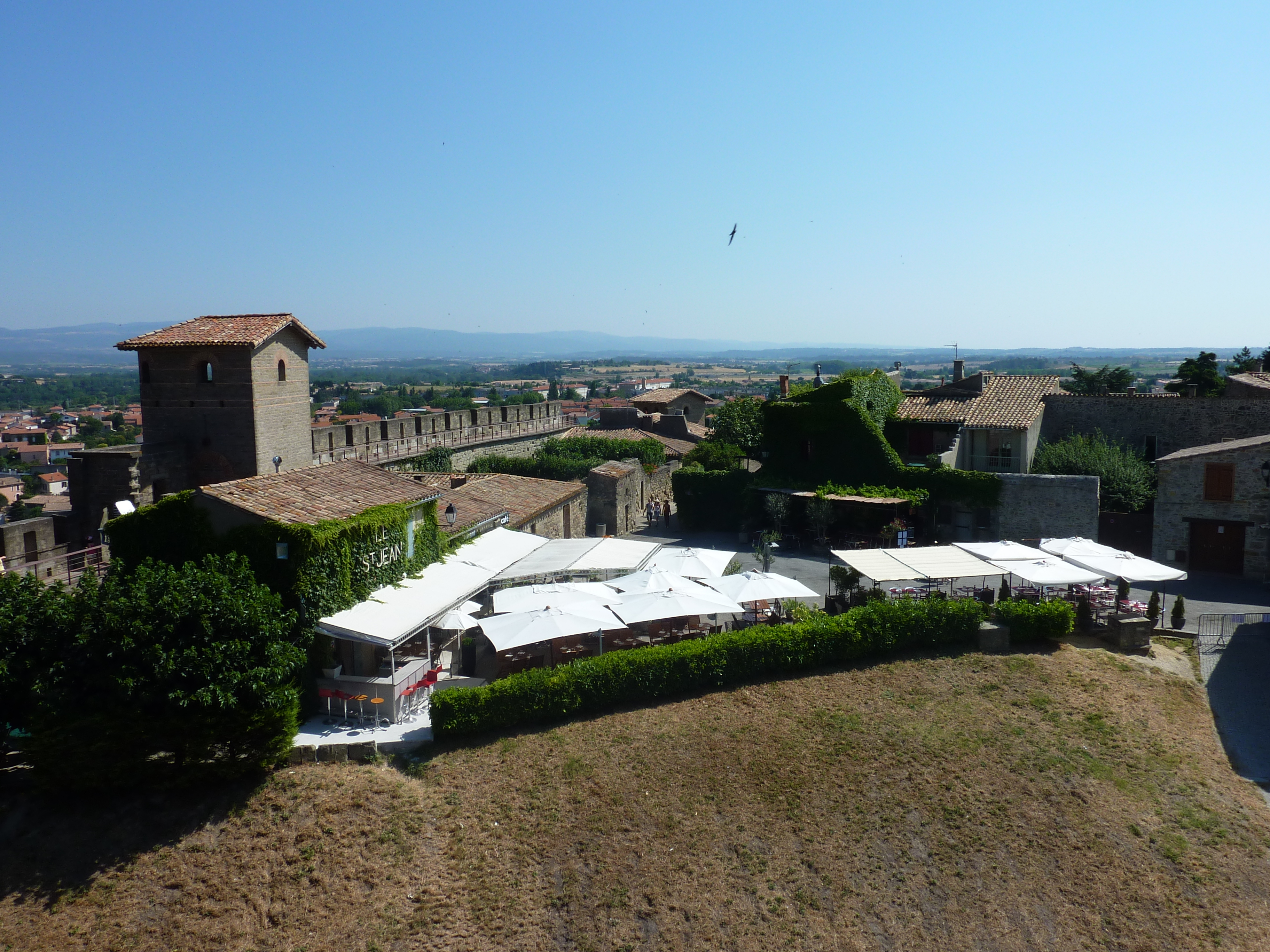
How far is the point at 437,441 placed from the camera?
116 feet

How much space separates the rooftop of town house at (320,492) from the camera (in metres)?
14.7

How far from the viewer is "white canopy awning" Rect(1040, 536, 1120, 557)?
19609mm

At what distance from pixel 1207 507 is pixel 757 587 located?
15.9 metres

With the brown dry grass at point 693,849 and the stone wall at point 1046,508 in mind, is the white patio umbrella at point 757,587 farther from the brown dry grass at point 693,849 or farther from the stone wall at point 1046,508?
the stone wall at point 1046,508

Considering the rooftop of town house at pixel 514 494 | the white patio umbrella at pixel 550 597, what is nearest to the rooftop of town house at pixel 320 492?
the rooftop of town house at pixel 514 494

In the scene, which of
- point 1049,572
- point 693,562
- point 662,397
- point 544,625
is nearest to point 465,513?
point 693,562

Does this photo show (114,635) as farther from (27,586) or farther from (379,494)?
(379,494)

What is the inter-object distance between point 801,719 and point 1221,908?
5949 millimetres

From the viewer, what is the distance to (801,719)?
14.6m

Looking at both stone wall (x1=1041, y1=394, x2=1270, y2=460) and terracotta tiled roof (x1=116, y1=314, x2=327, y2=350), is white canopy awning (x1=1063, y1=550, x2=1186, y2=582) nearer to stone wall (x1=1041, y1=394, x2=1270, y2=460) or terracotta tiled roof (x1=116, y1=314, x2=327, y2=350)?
stone wall (x1=1041, y1=394, x2=1270, y2=460)

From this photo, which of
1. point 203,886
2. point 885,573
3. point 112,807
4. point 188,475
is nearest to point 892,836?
point 885,573

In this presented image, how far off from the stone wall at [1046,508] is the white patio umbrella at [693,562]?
11.7 metres

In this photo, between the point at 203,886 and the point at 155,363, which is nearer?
the point at 203,886

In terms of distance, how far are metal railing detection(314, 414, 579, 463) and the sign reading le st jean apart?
907 cm
